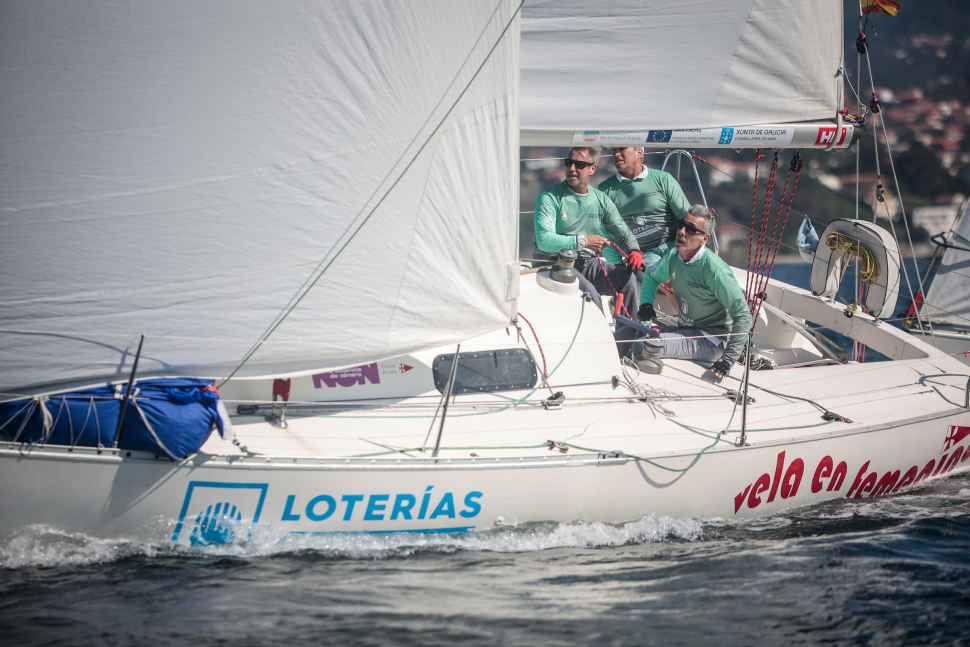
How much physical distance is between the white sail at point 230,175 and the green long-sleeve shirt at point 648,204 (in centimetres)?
213

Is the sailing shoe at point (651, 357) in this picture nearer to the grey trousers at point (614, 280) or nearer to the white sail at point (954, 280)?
the grey trousers at point (614, 280)

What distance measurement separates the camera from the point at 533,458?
129 inches

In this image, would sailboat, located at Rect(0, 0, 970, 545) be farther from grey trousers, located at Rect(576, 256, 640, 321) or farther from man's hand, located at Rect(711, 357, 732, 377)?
grey trousers, located at Rect(576, 256, 640, 321)

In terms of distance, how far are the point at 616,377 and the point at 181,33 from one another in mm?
2644

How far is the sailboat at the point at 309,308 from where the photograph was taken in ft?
9.03

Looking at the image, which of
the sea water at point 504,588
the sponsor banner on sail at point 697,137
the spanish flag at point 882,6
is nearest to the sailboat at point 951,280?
the spanish flag at point 882,6

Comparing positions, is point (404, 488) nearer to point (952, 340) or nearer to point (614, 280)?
point (614, 280)

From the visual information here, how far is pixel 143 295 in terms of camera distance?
289cm

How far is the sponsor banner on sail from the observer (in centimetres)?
428

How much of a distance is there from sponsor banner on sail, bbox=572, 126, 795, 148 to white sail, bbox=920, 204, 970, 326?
4.23 meters

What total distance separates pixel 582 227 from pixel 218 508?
9.59 feet

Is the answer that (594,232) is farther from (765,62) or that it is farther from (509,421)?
(509,421)

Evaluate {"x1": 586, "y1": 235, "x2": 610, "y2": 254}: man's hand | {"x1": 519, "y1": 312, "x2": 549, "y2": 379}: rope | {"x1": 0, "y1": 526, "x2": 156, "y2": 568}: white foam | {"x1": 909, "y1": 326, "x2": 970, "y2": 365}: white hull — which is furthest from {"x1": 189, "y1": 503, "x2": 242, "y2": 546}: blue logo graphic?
{"x1": 909, "y1": 326, "x2": 970, "y2": 365}: white hull

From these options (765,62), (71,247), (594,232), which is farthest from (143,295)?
(765,62)
